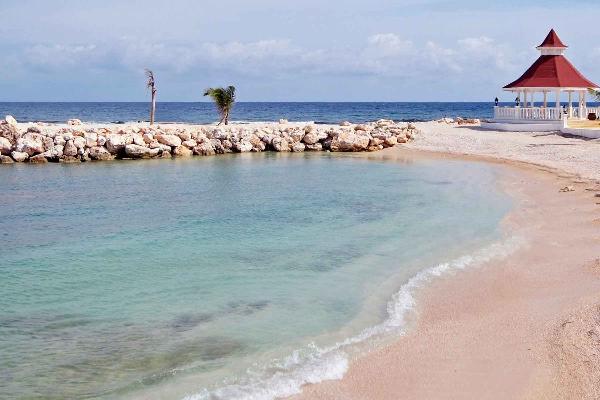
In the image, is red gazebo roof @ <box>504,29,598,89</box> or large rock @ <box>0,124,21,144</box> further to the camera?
red gazebo roof @ <box>504,29,598,89</box>

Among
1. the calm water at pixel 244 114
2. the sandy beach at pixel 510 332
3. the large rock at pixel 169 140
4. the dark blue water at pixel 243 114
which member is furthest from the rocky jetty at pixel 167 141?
the dark blue water at pixel 243 114

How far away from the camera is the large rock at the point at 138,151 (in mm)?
29922

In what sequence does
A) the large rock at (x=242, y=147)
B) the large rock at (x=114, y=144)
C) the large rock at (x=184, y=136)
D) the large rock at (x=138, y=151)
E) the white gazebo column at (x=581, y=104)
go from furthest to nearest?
the white gazebo column at (x=581, y=104) < the large rock at (x=242, y=147) < the large rock at (x=184, y=136) < the large rock at (x=114, y=144) < the large rock at (x=138, y=151)

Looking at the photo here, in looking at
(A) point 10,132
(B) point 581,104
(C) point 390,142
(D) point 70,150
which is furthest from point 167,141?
(B) point 581,104

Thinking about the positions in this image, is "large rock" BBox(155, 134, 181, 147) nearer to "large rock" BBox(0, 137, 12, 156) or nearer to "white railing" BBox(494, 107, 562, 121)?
"large rock" BBox(0, 137, 12, 156)

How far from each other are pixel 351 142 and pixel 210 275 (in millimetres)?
23443

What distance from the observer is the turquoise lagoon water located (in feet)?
23.0

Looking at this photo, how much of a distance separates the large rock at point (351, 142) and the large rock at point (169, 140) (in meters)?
7.88

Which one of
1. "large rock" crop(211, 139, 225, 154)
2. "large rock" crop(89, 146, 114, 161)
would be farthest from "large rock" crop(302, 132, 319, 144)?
"large rock" crop(89, 146, 114, 161)

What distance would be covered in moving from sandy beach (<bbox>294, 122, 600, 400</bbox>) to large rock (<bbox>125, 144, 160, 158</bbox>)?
19.5m

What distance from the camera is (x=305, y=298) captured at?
9.38m

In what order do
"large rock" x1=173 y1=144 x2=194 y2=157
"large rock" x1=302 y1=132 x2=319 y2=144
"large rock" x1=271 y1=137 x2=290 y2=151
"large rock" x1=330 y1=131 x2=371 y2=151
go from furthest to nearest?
"large rock" x1=302 y1=132 x2=319 y2=144, "large rock" x1=271 y1=137 x2=290 y2=151, "large rock" x1=330 y1=131 x2=371 y2=151, "large rock" x1=173 y1=144 x2=194 y2=157

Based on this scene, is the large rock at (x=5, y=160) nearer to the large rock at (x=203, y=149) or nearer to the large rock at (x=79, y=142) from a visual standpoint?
the large rock at (x=79, y=142)

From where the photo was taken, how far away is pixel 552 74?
3747 centimetres
